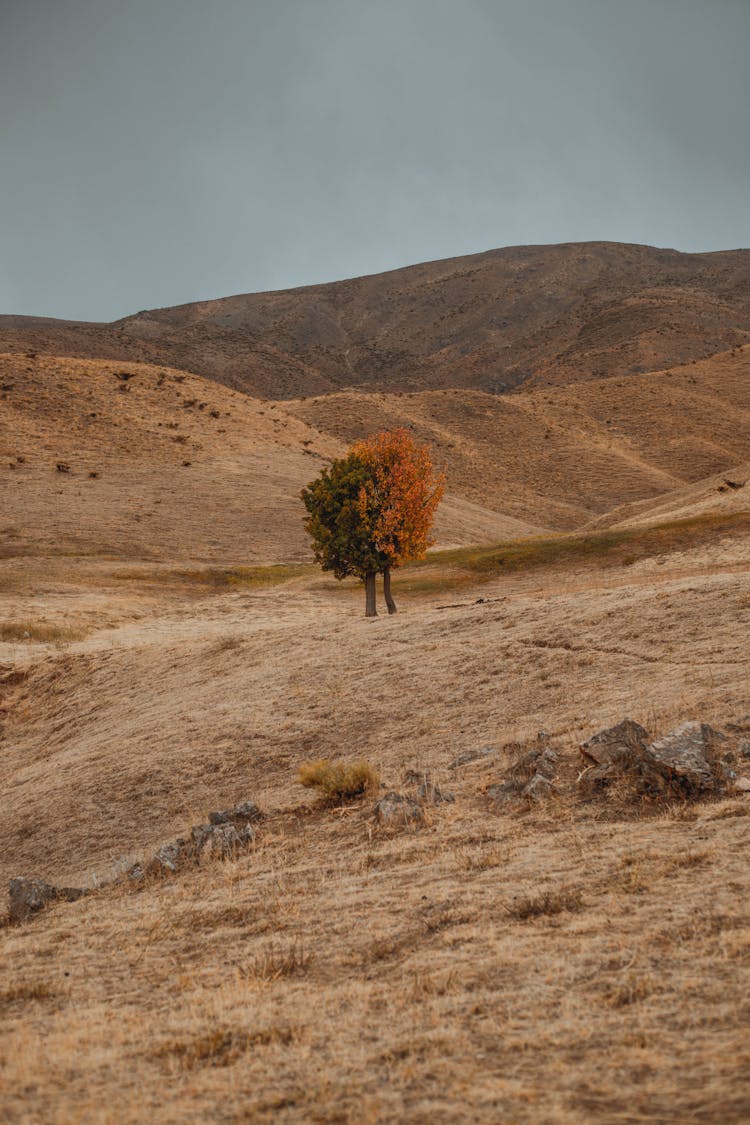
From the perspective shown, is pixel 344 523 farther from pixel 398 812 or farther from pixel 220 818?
pixel 398 812

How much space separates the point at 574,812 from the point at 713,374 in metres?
126

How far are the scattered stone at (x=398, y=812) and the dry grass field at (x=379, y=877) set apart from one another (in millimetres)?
256

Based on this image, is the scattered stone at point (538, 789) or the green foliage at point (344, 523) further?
the green foliage at point (344, 523)

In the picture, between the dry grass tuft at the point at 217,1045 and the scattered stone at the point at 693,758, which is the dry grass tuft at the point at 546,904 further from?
the scattered stone at the point at 693,758

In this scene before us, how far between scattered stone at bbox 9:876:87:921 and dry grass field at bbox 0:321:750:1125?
20cm

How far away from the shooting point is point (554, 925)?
24.0 ft

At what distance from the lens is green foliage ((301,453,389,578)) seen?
37.9 meters

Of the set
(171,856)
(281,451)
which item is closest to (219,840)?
(171,856)

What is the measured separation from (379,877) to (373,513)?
29226 millimetres

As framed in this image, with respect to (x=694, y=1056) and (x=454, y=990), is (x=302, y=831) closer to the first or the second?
(x=454, y=990)

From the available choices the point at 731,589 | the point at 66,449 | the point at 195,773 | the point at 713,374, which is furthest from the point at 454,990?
the point at 713,374

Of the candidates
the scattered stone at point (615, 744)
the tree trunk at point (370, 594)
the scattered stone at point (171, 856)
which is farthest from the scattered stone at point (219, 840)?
the tree trunk at point (370, 594)

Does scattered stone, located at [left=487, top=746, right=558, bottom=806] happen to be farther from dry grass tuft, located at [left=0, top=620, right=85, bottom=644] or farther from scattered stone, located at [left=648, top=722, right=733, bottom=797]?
dry grass tuft, located at [left=0, top=620, right=85, bottom=644]

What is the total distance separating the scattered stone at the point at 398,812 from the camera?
10977 millimetres
